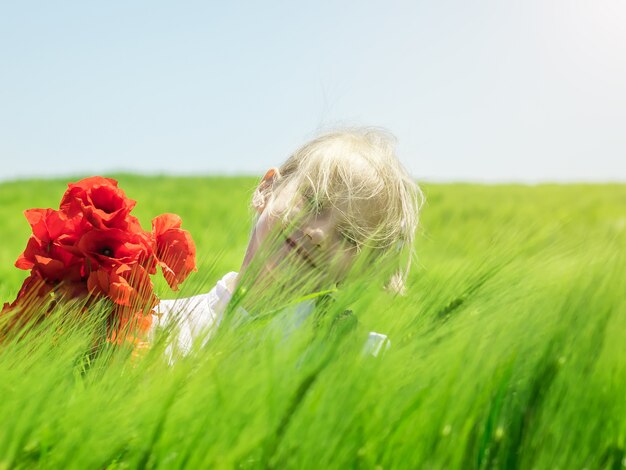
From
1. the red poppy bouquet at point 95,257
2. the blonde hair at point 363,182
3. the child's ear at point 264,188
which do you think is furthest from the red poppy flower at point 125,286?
the child's ear at point 264,188

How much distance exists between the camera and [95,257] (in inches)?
35.4

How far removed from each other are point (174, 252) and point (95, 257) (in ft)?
0.36

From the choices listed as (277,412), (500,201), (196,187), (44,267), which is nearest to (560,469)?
(277,412)

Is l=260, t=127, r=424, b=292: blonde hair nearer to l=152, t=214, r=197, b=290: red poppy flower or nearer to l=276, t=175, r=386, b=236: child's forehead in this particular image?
l=276, t=175, r=386, b=236: child's forehead

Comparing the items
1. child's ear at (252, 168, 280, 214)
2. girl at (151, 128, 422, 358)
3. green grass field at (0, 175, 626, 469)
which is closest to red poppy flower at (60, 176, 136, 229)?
girl at (151, 128, 422, 358)

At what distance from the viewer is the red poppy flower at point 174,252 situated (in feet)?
3.12

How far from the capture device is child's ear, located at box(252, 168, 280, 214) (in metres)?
1.33

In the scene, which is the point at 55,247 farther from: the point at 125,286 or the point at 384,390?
the point at 384,390

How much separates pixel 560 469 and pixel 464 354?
11 centimetres

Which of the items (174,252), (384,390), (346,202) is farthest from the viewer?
(346,202)

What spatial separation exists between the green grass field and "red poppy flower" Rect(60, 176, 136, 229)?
0.87 feet

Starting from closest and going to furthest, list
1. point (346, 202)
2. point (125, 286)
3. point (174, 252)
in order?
point (125, 286) < point (174, 252) < point (346, 202)

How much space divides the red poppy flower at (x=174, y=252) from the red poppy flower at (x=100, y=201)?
0.19ft

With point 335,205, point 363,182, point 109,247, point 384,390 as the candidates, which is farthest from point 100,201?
point 384,390
